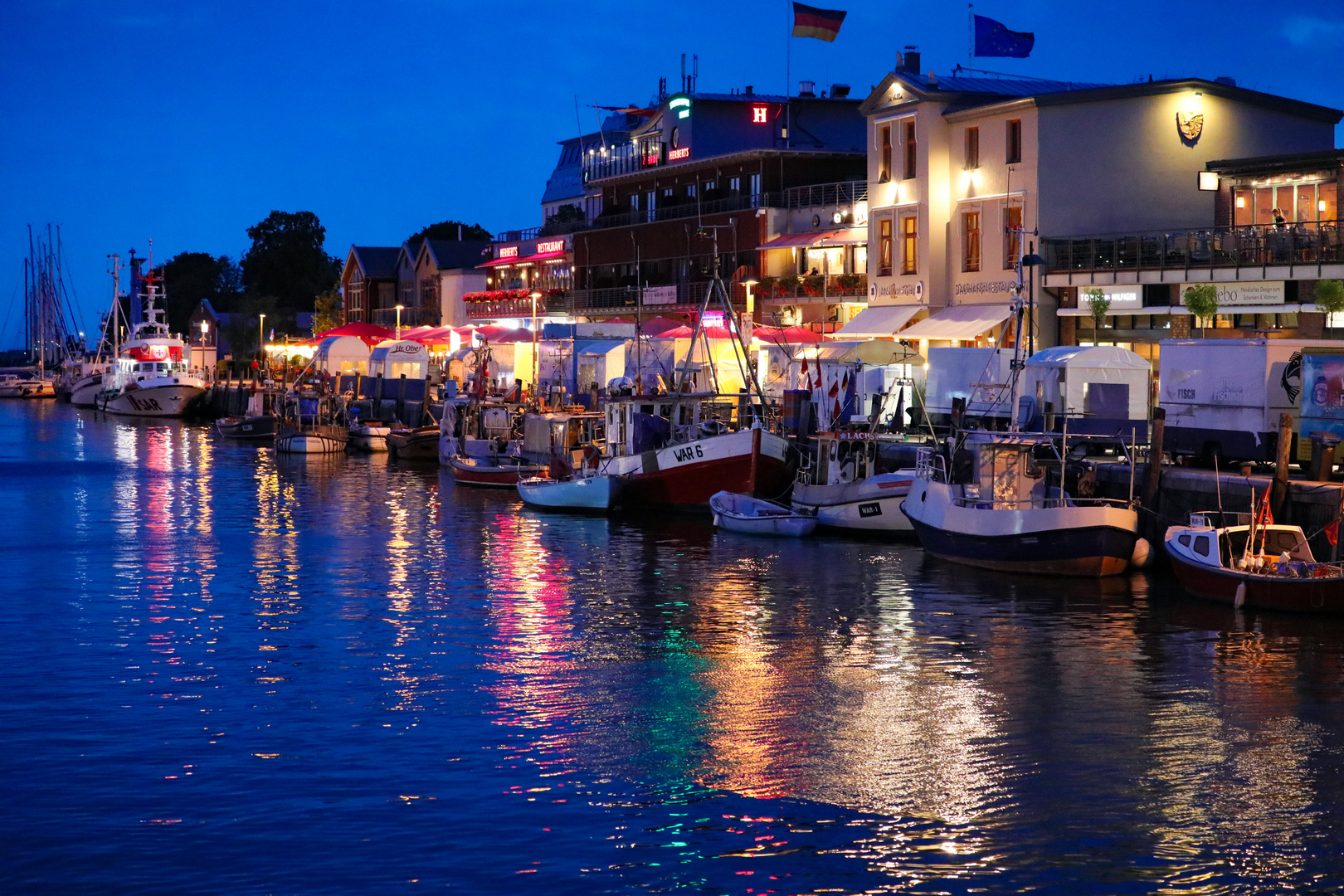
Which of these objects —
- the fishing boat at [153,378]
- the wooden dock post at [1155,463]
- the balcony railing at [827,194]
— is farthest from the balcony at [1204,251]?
the fishing boat at [153,378]

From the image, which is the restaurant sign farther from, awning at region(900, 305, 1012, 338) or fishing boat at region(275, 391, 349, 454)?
fishing boat at region(275, 391, 349, 454)

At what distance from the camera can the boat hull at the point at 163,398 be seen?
11781 centimetres

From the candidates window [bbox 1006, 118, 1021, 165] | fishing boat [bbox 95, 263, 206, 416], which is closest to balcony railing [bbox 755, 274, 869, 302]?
window [bbox 1006, 118, 1021, 165]

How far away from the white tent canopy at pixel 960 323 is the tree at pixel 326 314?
291 feet

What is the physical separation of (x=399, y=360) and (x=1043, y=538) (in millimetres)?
58124

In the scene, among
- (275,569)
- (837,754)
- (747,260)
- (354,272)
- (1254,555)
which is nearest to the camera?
(837,754)

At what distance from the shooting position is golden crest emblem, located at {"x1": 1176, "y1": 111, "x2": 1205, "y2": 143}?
5750 cm

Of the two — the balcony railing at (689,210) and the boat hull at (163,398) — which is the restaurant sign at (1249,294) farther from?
the boat hull at (163,398)

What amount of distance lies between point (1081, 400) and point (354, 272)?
342 feet

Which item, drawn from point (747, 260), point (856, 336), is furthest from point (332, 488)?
point (747, 260)

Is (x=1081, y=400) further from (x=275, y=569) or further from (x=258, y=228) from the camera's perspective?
(x=258, y=228)

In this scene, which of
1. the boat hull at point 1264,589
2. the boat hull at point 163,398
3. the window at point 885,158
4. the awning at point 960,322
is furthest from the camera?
the boat hull at point 163,398

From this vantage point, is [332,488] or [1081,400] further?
[332,488]

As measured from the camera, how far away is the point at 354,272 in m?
139
